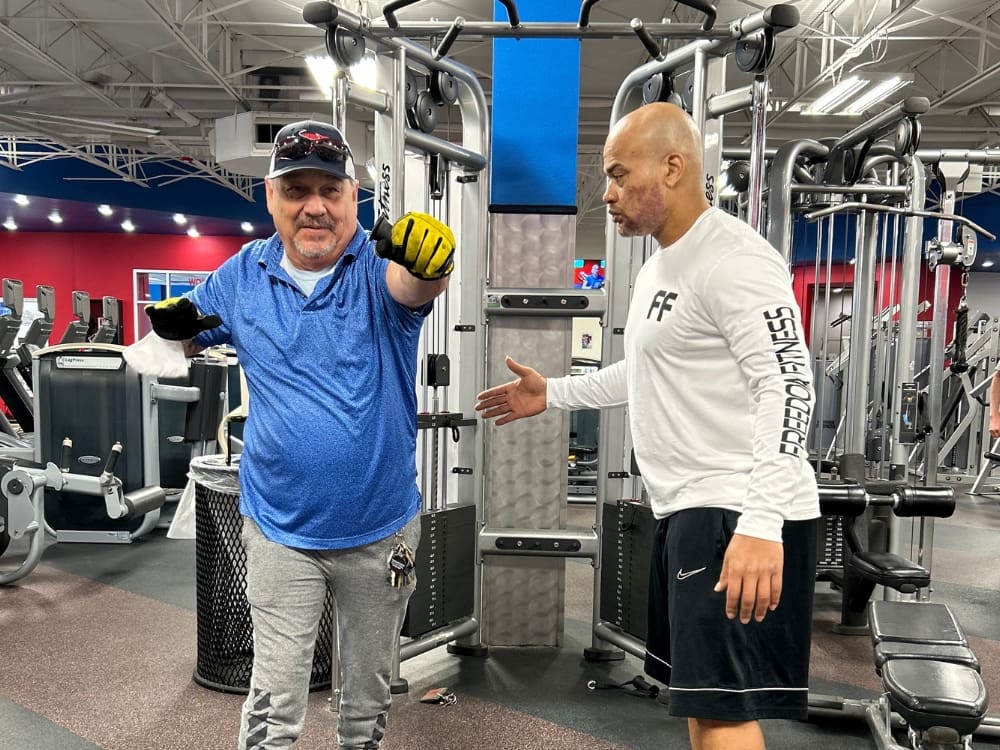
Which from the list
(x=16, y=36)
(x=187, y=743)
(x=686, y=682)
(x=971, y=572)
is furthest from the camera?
(x=16, y=36)

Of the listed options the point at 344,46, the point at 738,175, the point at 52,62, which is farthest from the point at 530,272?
the point at 52,62

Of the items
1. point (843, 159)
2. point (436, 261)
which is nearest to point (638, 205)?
point (436, 261)

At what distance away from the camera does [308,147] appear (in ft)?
4.80

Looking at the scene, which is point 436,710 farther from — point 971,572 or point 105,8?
point 105,8

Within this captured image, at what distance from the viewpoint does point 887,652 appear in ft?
6.29

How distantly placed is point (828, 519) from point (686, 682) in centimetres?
244

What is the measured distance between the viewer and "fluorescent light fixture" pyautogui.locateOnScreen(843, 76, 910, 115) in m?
6.78

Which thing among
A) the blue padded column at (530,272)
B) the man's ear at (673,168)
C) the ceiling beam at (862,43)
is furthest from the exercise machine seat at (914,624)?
the ceiling beam at (862,43)

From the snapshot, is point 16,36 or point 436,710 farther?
point 16,36

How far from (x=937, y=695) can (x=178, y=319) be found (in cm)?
188

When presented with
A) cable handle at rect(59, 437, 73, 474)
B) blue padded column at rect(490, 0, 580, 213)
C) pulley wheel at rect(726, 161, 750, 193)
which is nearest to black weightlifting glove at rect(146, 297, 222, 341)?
blue padded column at rect(490, 0, 580, 213)

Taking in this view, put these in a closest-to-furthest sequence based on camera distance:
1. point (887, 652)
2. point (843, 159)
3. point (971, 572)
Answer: point (887, 652) < point (843, 159) < point (971, 572)

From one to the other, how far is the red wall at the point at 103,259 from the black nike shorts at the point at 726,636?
47.5ft

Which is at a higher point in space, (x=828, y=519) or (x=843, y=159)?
(x=843, y=159)
